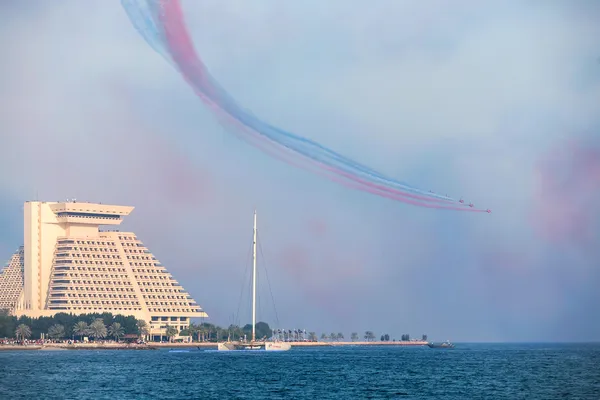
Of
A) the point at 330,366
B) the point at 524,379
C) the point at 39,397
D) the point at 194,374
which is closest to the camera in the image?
the point at 39,397

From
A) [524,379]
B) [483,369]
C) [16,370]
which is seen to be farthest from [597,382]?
[16,370]

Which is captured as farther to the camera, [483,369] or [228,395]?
[483,369]

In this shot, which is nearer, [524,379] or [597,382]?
[597,382]

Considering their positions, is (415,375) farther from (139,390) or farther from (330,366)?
(139,390)

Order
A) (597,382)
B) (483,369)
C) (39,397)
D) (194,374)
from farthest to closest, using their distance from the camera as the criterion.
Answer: (483,369) < (194,374) < (597,382) < (39,397)

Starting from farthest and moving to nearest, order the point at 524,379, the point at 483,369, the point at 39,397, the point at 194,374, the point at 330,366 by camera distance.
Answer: the point at 330,366 < the point at 483,369 < the point at 194,374 < the point at 524,379 < the point at 39,397

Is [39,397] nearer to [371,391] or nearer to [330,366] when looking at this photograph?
[371,391]

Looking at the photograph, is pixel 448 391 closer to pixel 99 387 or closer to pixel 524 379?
pixel 524 379

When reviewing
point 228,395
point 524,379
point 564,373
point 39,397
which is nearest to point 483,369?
point 564,373

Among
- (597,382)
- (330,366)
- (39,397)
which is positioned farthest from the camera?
(330,366)
